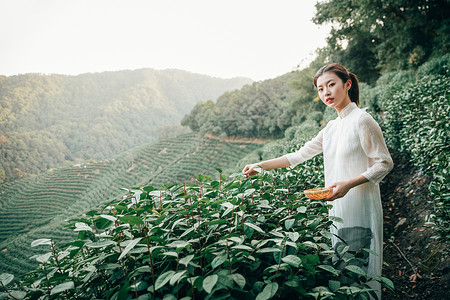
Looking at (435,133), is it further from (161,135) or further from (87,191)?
(161,135)

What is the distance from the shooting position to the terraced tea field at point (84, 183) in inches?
739

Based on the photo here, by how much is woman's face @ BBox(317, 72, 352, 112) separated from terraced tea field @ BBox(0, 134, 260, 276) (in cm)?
2043

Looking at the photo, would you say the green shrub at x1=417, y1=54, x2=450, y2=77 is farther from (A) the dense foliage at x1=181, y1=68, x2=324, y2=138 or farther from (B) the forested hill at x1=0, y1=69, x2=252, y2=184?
(A) the dense foliage at x1=181, y1=68, x2=324, y2=138

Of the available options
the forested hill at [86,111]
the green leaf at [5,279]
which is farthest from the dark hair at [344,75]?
the forested hill at [86,111]

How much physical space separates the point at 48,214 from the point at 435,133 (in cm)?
3039

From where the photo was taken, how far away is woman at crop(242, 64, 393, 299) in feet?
3.86

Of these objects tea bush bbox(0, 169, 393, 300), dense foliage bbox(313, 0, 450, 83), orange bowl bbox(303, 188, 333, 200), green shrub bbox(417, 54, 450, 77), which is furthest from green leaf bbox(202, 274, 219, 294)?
dense foliage bbox(313, 0, 450, 83)

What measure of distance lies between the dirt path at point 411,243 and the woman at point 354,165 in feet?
3.89

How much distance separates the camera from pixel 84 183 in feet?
106

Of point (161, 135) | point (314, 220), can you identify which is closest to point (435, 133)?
point (314, 220)

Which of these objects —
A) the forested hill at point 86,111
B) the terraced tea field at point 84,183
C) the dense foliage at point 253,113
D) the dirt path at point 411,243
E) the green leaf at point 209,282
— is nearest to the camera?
the green leaf at point 209,282

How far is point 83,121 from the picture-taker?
48.4 metres

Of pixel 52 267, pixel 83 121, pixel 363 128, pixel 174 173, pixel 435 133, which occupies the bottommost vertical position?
pixel 174 173

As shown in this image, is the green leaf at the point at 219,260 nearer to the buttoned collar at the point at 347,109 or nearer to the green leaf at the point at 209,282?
the green leaf at the point at 209,282
